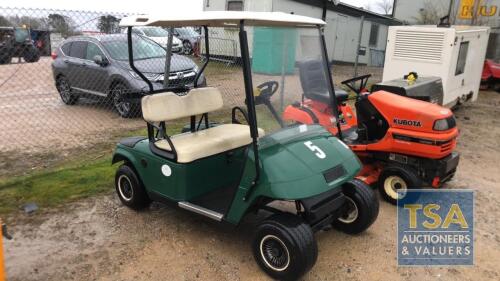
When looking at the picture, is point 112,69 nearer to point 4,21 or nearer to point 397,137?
point 4,21

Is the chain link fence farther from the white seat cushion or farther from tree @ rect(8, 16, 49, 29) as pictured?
the white seat cushion


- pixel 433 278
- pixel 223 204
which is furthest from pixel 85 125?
pixel 433 278

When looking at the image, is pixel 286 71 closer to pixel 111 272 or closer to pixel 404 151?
pixel 404 151

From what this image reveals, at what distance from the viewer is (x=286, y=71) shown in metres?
3.41

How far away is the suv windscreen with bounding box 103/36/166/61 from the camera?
25.5 ft

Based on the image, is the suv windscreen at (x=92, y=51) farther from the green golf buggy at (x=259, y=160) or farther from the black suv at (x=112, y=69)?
the green golf buggy at (x=259, y=160)

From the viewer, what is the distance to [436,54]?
6816 millimetres

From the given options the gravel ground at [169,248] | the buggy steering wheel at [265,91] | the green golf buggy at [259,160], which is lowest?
the gravel ground at [169,248]

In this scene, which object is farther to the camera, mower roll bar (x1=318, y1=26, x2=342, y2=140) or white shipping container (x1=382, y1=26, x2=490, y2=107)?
white shipping container (x1=382, y1=26, x2=490, y2=107)

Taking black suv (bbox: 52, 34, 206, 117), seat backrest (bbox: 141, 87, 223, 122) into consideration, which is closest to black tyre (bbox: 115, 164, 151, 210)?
seat backrest (bbox: 141, 87, 223, 122)

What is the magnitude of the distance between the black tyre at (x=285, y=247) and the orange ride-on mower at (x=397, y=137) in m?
1.10

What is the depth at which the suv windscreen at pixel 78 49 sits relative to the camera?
8312mm

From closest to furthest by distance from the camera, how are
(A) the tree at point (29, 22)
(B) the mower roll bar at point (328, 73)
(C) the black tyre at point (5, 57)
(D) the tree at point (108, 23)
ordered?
1. (B) the mower roll bar at point (328, 73)
2. (A) the tree at point (29, 22)
3. (C) the black tyre at point (5, 57)
4. (D) the tree at point (108, 23)

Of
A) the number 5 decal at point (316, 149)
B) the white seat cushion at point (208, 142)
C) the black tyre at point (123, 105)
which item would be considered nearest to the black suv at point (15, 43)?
the black tyre at point (123, 105)
